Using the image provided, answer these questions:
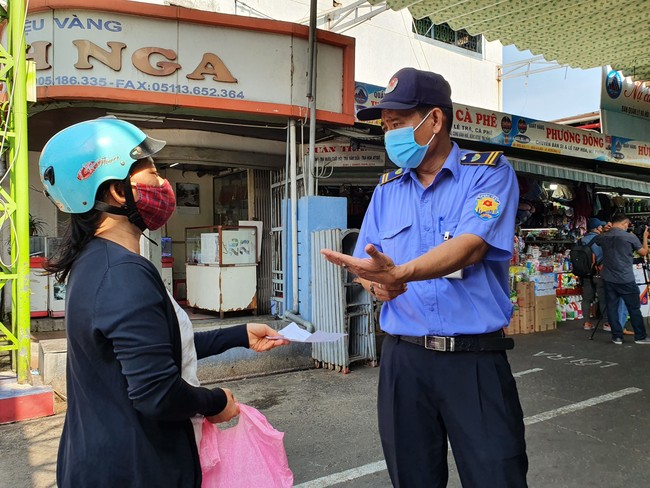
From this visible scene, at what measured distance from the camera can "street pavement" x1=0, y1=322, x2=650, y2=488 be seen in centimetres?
350

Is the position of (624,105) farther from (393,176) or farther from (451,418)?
(451,418)

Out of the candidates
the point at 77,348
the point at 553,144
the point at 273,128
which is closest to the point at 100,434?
the point at 77,348

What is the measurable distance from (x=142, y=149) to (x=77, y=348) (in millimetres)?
583

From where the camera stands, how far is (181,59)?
6203mm

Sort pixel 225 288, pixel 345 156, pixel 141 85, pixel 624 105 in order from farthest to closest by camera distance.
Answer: pixel 624 105, pixel 345 156, pixel 225 288, pixel 141 85

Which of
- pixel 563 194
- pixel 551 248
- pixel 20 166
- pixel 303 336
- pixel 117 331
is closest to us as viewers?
pixel 117 331

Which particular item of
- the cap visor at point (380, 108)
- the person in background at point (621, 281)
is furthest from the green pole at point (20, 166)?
the person in background at point (621, 281)

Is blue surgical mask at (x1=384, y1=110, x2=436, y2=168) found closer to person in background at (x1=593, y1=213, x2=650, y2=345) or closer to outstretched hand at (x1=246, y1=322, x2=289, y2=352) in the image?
outstretched hand at (x1=246, y1=322, x2=289, y2=352)

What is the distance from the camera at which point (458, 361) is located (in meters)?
1.89

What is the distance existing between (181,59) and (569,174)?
274 inches

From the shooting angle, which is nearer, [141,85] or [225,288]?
[141,85]

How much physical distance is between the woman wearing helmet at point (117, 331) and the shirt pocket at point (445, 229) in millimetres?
970

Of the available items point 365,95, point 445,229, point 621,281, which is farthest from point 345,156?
point 445,229

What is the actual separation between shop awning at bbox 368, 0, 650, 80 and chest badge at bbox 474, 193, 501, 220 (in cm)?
464
